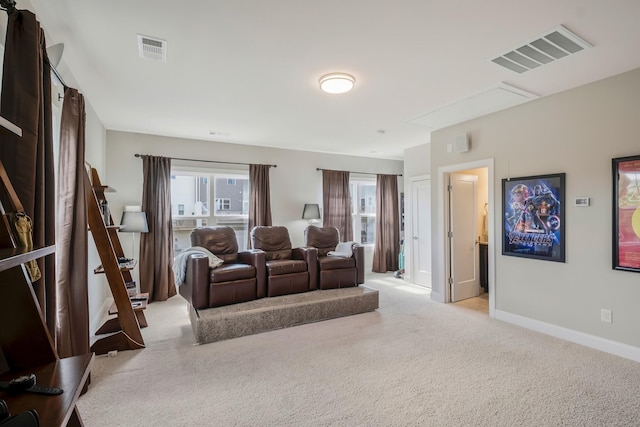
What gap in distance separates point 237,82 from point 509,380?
3467 millimetres

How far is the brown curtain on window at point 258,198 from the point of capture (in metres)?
5.66

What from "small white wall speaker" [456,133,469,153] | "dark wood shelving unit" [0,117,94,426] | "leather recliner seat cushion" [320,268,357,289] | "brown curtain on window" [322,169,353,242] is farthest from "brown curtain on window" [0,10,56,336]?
"brown curtain on window" [322,169,353,242]

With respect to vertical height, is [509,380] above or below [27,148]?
below

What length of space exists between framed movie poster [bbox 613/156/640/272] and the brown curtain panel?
446 cm

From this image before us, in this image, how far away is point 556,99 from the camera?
335 cm

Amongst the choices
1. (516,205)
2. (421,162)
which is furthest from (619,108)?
(421,162)

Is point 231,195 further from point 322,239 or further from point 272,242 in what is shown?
point 322,239

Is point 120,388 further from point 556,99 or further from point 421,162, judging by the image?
point 421,162

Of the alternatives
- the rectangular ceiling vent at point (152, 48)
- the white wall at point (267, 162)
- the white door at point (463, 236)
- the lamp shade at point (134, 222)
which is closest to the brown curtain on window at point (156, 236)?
the white wall at point (267, 162)

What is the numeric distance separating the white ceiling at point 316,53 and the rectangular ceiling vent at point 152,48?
0.05 m

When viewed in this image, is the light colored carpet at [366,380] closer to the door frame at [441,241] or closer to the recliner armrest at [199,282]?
the recliner armrest at [199,282]

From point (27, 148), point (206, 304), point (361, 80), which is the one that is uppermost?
point (361, 80)

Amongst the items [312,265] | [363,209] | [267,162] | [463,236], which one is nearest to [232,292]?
[312,265]

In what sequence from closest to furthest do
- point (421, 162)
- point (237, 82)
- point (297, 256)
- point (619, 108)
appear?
point (619, 108)
point (237, 82)
point (297, 256)
point (421, 162)
